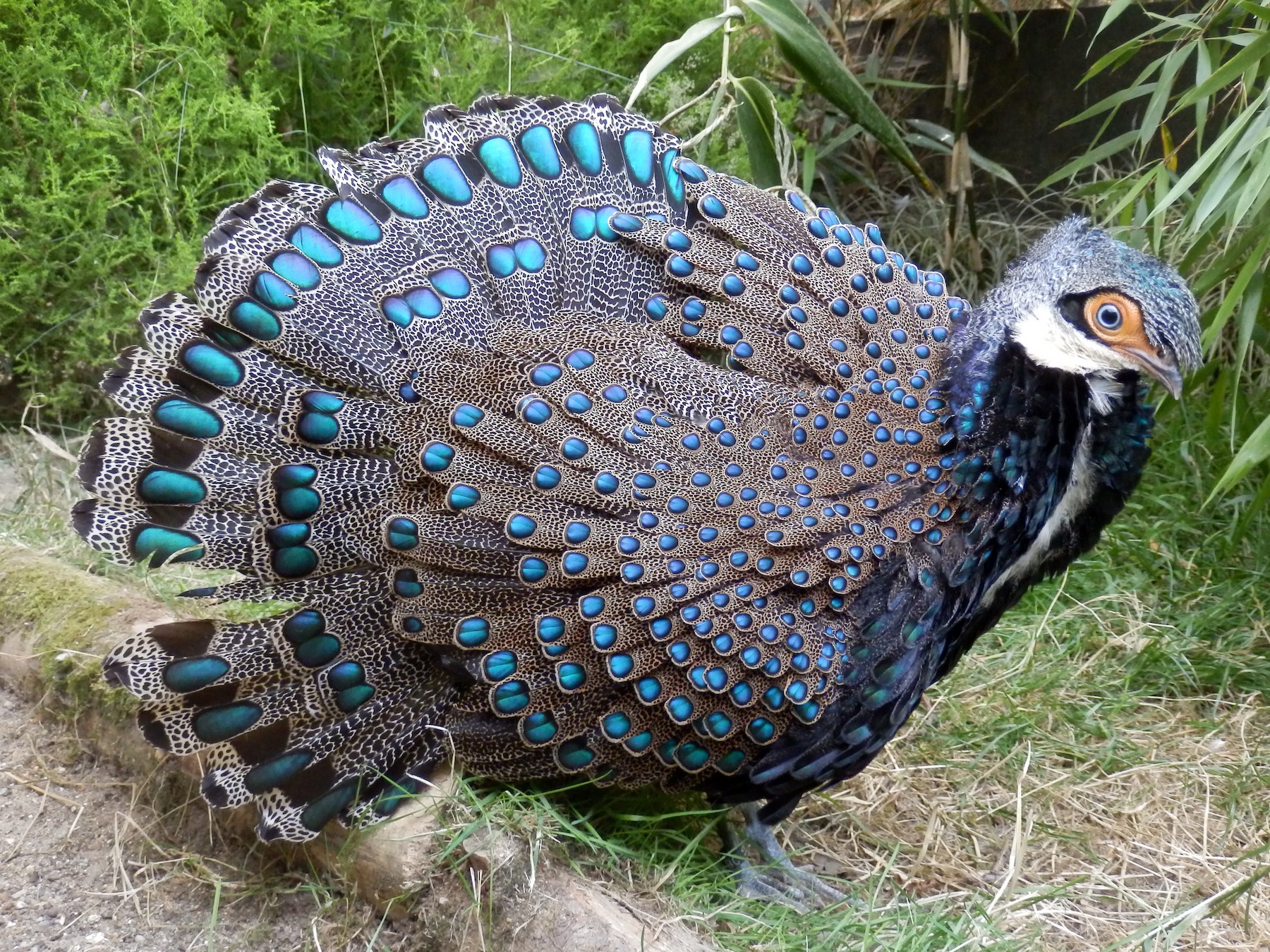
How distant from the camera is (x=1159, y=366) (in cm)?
228

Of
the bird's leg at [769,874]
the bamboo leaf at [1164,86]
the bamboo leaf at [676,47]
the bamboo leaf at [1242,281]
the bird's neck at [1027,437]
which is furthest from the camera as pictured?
the bamboo leaf at [1164,86]

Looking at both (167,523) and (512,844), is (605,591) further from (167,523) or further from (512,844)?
(167,523)

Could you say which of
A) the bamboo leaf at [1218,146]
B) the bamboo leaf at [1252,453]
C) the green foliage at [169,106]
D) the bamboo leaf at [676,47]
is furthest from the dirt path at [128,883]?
the bamboo leaf at [1218,146]

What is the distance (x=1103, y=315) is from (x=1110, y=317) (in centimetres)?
1

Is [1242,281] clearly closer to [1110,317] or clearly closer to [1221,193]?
[1221,193]

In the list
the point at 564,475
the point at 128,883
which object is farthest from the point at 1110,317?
the point at 128,883

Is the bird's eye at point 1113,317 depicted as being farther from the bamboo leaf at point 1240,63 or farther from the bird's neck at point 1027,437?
the bamboo leaf at point 1240,63

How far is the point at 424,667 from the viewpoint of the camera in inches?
97.1

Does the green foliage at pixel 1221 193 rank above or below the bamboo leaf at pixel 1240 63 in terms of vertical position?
below

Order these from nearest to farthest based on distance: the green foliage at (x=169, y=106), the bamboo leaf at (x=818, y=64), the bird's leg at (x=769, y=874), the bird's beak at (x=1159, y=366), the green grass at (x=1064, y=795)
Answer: the bird's beak at (x=1159, y=366) → the green grass at (x=1064, y=795) → the bird's leg at (x=769, y=874) → the bamboo leaf at (x=818, y=64) → the green foliage at (x=169, y=106)

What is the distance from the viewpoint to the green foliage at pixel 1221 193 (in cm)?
283

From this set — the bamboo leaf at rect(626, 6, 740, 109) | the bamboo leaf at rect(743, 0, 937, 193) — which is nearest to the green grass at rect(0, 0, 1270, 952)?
the bamboo leaf at rect(743, 0, 937, 193)

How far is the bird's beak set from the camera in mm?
2277

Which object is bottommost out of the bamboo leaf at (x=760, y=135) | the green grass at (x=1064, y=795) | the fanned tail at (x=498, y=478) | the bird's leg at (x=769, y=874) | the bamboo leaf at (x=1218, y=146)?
the bird's leg at (x=769, y=874)
